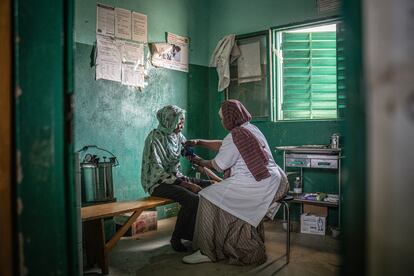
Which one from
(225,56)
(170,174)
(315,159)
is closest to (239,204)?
(170,174)

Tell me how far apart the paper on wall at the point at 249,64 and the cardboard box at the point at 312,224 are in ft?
6.80

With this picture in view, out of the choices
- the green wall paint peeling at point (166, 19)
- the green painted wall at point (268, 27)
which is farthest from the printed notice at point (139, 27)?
the green painted wall at point (268, 27)

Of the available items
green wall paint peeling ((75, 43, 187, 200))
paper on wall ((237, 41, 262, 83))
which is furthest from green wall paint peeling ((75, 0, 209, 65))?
paper on wall ((237, 41, 262, 83))

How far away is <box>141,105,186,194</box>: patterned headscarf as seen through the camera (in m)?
3.65

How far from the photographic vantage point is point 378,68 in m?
0.59

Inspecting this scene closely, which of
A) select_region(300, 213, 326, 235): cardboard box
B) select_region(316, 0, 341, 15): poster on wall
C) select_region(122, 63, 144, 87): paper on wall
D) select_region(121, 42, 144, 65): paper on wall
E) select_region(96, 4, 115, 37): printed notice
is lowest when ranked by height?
select_region(300, 213, 326, 235): cardboard box

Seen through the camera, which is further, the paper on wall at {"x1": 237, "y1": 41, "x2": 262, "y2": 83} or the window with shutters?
the paper on wall at {"x1": 237, "y1": 41, "x2": 262, "y2": 83}

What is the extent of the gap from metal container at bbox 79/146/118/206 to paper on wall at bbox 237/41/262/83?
2.54m

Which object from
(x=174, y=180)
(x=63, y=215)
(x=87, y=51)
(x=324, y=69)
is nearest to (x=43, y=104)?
(x=63, y=215)

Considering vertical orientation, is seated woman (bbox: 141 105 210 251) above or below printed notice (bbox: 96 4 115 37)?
below

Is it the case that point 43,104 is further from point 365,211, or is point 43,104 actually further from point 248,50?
point 248,50

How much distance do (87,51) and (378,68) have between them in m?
3.72

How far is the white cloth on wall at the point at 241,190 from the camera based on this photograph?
3049 mm

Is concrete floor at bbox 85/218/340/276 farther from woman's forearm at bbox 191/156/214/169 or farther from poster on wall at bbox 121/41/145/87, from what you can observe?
poster on wall at bbox 121/41/145/87
